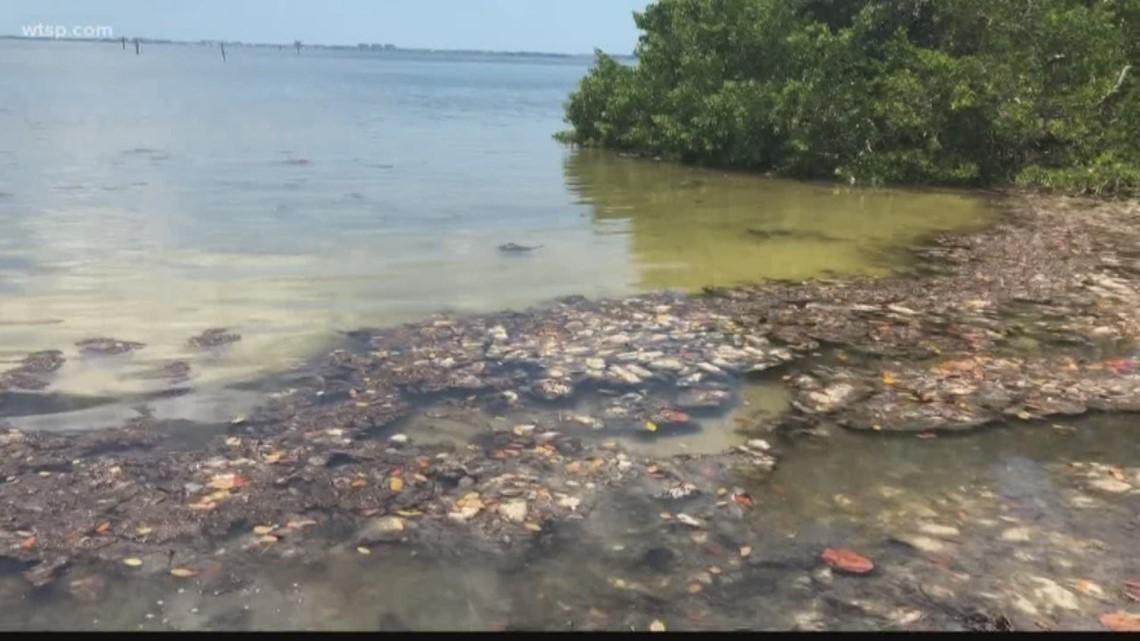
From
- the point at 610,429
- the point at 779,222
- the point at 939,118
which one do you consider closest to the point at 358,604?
the point at 610,429

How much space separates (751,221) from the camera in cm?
1592

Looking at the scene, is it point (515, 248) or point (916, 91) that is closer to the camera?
point (515, 248)

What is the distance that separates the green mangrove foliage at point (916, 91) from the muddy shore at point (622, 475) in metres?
11.6

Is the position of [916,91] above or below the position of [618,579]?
above

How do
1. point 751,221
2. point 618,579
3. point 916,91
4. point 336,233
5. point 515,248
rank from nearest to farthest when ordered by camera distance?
point 618,579, point 515,248, point 336,233, point 751,221, point 916,91

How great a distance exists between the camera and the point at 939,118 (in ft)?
65.2

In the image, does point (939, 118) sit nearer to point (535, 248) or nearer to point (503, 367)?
point (535, 248)

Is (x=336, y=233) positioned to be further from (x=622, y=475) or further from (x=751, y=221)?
(x=622, y=475)

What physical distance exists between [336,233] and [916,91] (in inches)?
505

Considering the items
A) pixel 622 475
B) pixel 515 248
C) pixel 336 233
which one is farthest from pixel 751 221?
pixel 622 475

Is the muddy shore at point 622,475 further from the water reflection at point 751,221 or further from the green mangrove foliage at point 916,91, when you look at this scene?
the green mangrove foliage at point 916,91

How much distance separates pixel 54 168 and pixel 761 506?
19713mm

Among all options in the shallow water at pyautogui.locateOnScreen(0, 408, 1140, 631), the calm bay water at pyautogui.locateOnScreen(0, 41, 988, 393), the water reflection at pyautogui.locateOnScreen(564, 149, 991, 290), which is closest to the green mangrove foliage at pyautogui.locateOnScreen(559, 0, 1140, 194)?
the water reflection at pyautogui.locateOnScreen(564, 149, 991, 290)

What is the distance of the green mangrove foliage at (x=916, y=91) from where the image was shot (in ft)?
64.3
